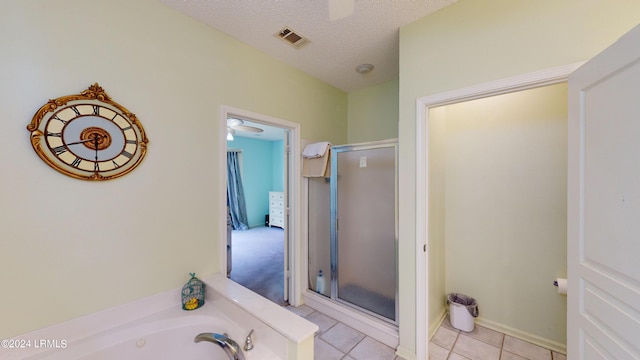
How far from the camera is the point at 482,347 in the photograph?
6.09 ft

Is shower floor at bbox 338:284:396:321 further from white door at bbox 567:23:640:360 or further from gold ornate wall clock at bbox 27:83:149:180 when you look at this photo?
gold ornate wall clock at bbox 27:83:149:180

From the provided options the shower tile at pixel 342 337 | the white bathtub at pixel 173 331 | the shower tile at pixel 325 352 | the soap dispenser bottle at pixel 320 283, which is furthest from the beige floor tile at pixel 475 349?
the white bathtub at pixel 173 331

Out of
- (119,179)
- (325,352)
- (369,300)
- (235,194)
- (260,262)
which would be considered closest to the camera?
(119,179)

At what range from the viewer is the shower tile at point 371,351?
174 cm

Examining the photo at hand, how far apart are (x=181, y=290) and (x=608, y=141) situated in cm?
247

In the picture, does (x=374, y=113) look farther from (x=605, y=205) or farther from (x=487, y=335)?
(x=487, y=335)

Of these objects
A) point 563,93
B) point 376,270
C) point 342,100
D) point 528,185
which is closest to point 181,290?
point 376,270

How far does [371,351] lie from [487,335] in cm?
111

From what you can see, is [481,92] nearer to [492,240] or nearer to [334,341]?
[492,240]

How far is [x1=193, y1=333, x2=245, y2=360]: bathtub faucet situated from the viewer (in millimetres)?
1209

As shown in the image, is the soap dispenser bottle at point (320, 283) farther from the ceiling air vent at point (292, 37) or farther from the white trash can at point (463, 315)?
the ceiling air vent at point (292, 37)

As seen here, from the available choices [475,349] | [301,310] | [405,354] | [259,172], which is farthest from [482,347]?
[259,172]

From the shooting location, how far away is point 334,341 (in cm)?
192

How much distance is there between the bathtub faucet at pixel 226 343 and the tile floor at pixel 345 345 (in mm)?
792
